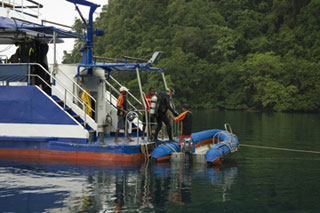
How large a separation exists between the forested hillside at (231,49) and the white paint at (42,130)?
53771 mm

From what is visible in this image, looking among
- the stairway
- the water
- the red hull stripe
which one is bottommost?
the water

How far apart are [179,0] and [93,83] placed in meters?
73.1

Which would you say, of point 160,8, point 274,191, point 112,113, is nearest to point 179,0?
point 160,8

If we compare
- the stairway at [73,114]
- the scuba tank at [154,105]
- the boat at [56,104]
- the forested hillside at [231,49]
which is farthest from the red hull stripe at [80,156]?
the forested hillside at [231,49]

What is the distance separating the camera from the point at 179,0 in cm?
8894

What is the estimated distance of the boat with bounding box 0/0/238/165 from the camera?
16266 mm

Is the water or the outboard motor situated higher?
the outboard motor

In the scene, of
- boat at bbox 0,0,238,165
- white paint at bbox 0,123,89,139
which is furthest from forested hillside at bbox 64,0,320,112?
white paint at bbox 0,123,89,139

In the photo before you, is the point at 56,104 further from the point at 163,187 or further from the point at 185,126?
the point at 163,187

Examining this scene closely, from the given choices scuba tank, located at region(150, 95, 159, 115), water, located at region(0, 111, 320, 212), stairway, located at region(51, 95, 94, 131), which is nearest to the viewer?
water, located at region(0, 111, 320, 212)

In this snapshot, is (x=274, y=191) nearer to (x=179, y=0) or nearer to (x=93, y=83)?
(x=93, y=83)

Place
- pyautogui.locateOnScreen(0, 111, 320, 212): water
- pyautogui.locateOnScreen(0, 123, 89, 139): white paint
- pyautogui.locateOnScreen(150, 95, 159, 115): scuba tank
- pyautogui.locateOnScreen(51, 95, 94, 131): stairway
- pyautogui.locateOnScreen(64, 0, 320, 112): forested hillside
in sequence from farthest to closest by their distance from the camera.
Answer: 1. pyautogui.locateOnScreen(64, 0, 320, 112): forested hillside
2. pyautogui.locateOnScreen(51, 95, 94, 131): stairway
3. pyautogui.locateOnScreen(150, 95, 159, 115): scuba tank
4. pyautogui.locateOnScreen(0, 123, 89, 139): white paint
5. pyautogui.locateOnScreen(0, 111, 320, 212): water

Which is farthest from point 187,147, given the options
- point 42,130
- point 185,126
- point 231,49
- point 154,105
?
point 231,49

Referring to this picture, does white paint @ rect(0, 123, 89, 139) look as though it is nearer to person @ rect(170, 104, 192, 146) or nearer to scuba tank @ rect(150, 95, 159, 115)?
scuba tank @ rect(150, 95, 159, 115)
